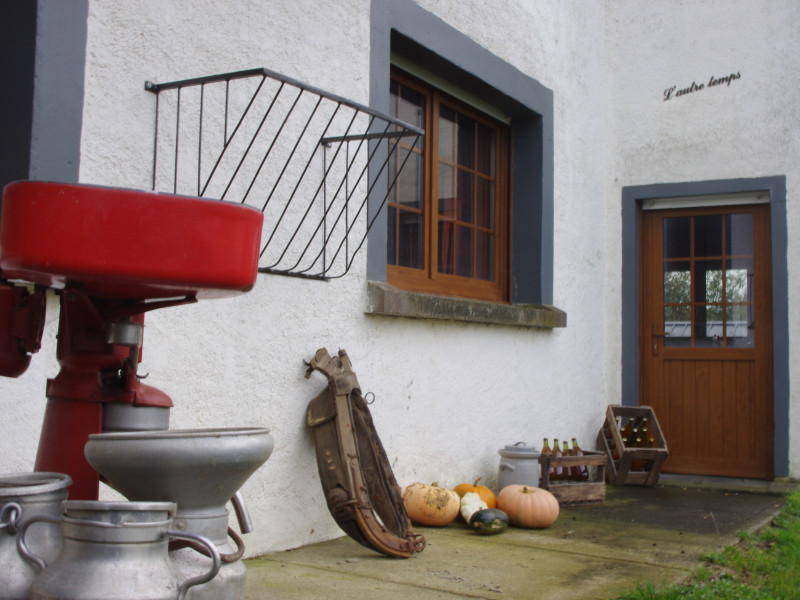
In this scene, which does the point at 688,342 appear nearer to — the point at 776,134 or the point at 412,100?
the point at 776,134

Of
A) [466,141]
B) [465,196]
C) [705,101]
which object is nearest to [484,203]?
[465,196]

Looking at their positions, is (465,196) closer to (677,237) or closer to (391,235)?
(391,235)

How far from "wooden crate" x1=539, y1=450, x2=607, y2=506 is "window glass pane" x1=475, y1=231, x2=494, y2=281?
1302mm

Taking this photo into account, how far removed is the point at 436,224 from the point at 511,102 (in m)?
1.10

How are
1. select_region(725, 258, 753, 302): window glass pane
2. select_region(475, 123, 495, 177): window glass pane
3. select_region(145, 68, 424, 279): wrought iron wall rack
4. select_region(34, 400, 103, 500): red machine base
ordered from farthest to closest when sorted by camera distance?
select_region(725, 258, 753, 302): window glass pane, select_region(475, 123, 495, 177): window glass pane, select_region(145, 68, 424, 279): wrought iron wall rack, select_region(34, 400, 103, 500): red machine base

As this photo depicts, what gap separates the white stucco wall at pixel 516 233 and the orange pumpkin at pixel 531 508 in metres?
0.48

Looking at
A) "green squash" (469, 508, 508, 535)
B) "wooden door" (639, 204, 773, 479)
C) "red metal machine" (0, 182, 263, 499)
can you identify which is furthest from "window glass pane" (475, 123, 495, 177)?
"red metal machine" (0, 182, 263, 499)

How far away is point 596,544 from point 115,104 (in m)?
2.81

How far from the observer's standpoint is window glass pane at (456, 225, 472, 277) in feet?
17.8

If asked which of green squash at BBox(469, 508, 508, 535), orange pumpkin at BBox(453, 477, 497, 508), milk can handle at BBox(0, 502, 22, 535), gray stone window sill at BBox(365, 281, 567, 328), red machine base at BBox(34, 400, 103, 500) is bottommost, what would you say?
green squash at BBox(469, 508, 508, 535)

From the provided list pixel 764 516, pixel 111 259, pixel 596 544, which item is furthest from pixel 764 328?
pixel 111 259

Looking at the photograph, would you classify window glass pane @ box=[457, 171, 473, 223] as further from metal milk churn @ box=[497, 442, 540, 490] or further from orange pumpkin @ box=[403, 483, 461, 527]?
orange pumpkin @ box=[403, 483, 461, 527]

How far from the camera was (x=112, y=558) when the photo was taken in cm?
140

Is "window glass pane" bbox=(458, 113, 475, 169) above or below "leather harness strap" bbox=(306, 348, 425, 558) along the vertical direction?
above
